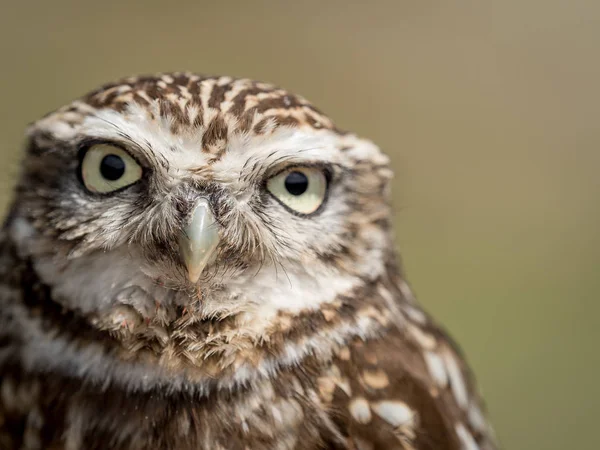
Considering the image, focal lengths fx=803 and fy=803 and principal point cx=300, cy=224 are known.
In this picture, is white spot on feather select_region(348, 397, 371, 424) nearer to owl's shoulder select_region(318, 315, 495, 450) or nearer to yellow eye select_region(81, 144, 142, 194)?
owl's shoulder select_region(318, 315, 495, 450)

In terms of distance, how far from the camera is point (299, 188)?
1.45 meters

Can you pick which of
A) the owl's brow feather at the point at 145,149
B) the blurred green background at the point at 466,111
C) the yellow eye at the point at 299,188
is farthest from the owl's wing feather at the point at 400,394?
the blurred green background at the point at 466,111

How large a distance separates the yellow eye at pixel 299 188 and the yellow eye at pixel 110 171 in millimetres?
240

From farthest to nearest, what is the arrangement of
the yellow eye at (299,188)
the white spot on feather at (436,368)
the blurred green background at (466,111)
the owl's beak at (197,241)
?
the blurred green background at (466,111) < the white spot on feather at (436,368) < the yellow eye at (299,188) < the owl's beak at (197,241)

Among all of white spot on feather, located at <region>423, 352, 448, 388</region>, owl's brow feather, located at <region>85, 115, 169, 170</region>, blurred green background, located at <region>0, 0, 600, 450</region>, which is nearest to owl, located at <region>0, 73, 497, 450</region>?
owl's brow feather, located at <region>85, 115, 169, 170</region>

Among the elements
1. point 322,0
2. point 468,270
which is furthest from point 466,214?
point 322,0

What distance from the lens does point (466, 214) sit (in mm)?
5395

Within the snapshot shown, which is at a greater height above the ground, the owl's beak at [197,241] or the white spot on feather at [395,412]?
the owl's beak at [197,241]

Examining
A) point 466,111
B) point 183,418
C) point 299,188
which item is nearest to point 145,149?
point 299,188

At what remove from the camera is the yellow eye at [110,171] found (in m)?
1.37

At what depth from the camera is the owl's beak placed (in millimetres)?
1302

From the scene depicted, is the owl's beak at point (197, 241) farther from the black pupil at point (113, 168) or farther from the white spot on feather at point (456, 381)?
the white spot on feather at point (456, 381)

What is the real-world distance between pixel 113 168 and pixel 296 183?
1.05 ft

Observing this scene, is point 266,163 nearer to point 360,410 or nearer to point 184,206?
point 184,206
